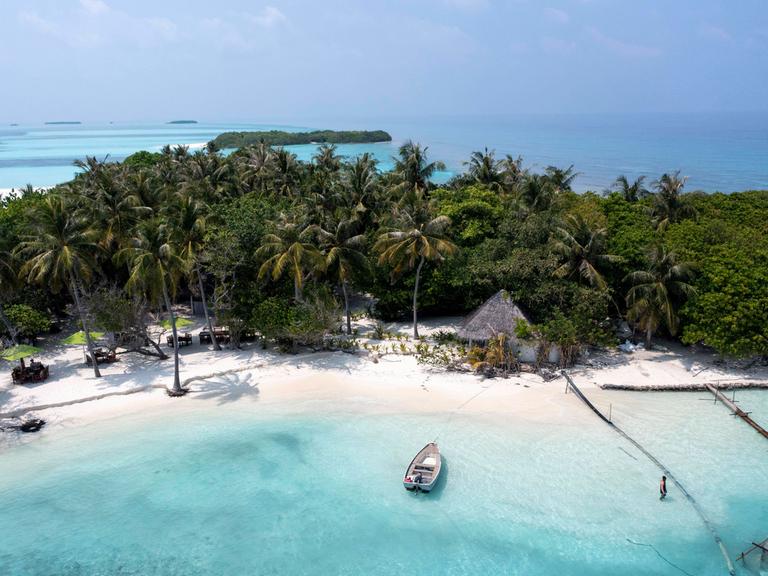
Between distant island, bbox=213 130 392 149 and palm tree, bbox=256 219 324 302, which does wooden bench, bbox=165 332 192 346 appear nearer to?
palm tree, bbox=256 219 324 302

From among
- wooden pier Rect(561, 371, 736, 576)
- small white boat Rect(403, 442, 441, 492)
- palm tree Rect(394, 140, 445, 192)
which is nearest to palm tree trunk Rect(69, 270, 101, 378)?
small white boat Rect(403, 442, 441, 492)

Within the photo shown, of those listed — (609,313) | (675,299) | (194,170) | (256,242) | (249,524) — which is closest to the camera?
(249,524)

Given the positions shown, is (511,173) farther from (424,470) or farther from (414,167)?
(424,470)

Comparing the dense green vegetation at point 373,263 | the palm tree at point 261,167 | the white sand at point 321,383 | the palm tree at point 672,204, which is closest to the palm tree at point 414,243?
the dense green vegetation at point 373,263

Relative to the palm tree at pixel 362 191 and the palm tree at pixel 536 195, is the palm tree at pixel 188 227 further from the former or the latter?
the palm tree at pixel 536 195

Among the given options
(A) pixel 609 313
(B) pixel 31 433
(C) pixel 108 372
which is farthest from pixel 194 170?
(A) pixel 609 313

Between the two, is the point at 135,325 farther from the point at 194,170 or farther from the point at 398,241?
the point at 194,170
